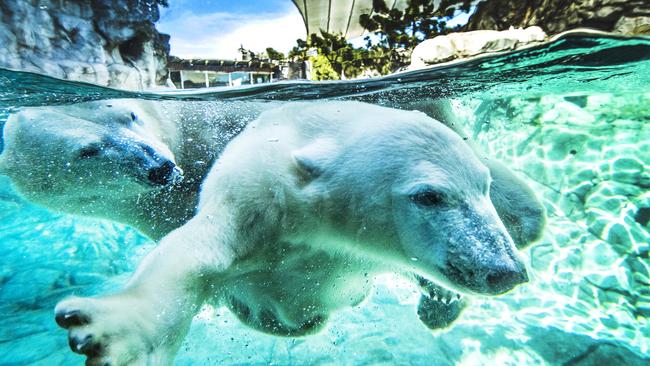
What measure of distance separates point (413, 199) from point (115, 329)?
1.30 m

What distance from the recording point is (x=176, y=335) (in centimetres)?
151

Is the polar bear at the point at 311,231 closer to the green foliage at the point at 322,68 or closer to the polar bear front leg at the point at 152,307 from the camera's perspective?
the polar bear front leg at the point at 152,307

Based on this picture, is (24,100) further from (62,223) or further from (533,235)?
(533,235)

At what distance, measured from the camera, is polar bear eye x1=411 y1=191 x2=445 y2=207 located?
67.5 inches

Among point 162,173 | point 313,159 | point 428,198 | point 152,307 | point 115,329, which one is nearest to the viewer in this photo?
point 115,329

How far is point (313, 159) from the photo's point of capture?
1.91 meters

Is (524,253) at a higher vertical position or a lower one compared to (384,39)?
lower

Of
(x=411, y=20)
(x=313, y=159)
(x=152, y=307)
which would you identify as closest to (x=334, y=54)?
(x=411, y=20)

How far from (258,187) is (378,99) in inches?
138

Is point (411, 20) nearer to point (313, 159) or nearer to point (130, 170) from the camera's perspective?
point (313, 159)

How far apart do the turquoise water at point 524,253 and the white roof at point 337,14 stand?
0.84m

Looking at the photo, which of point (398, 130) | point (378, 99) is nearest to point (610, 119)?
point (378, 99)

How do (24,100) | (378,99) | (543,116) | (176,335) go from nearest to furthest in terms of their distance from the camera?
(176,335) < (24,100) < (378,99) < (543,116)

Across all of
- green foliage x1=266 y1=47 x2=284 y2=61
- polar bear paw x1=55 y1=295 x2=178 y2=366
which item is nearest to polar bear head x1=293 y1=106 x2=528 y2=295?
polar bear paw x1=55 y1=295 x2=178 y2=366
